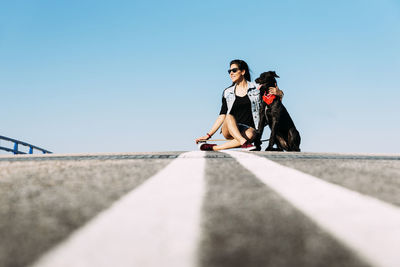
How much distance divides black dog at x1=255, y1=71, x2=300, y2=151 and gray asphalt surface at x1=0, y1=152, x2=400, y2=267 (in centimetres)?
578

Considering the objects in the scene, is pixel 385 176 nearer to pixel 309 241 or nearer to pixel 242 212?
pixel 242 212

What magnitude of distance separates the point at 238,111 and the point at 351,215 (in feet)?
27.1

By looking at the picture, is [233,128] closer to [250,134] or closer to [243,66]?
[250,134]

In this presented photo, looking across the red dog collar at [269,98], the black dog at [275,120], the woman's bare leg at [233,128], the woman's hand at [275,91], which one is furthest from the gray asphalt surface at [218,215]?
the woman's bare leg at [233,128]

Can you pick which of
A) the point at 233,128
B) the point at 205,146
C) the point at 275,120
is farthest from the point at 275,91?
the point at 205,146

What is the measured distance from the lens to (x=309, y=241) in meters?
1.32

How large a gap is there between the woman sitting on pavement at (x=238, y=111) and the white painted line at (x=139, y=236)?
7.35 m

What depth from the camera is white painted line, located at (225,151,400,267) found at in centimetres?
124

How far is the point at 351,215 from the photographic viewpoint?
5.52ft

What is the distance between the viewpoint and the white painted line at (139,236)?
115 centimetres

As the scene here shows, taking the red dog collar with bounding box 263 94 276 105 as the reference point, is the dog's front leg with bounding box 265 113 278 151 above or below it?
below

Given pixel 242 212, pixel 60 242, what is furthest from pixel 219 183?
pixel 60 242

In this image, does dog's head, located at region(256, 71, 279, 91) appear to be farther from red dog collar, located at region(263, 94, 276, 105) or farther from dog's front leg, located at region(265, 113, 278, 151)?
dog's front leg, located at region(265, 113, 278, 151)

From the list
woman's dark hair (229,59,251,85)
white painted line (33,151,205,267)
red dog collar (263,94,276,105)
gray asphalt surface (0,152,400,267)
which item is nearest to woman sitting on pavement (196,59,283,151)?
woman's dark hair (229,59,251,85)
